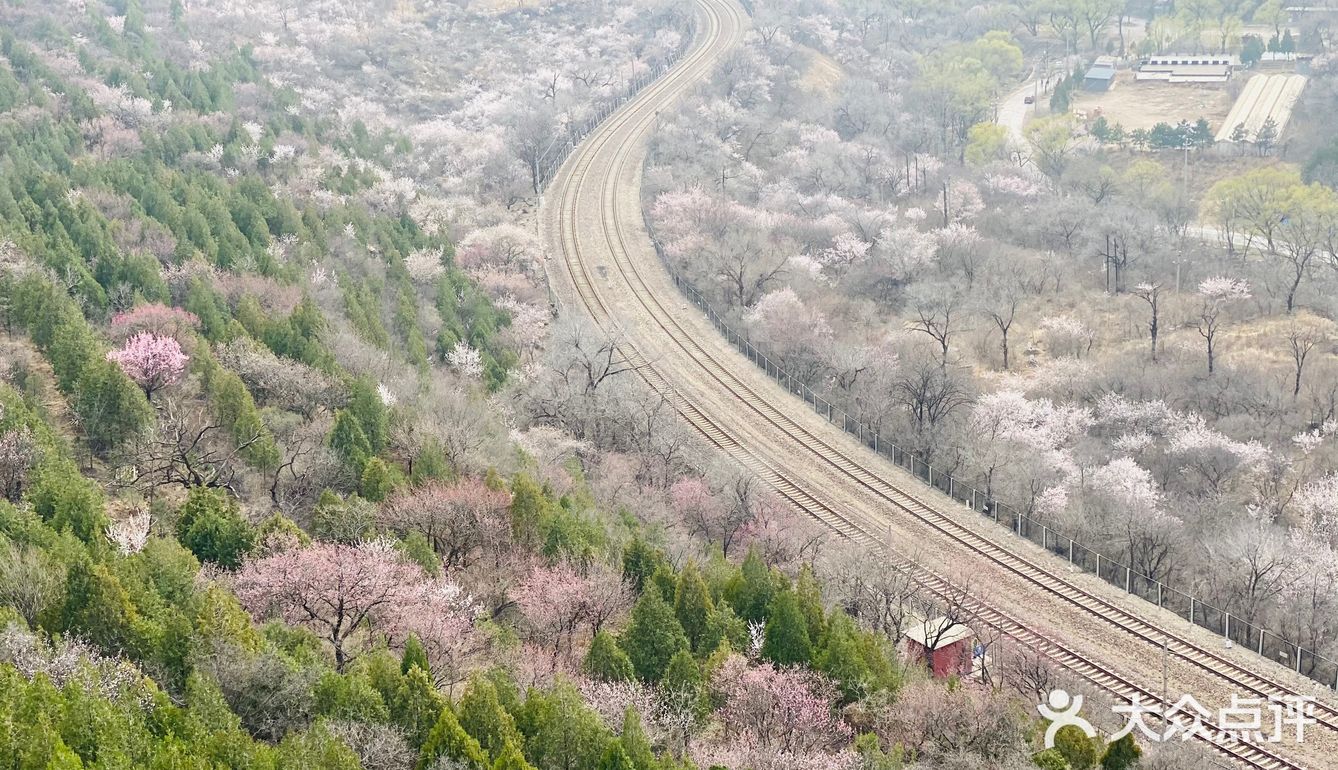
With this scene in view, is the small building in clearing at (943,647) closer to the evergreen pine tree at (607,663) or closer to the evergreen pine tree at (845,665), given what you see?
the evergreen pine tree at (845,665)

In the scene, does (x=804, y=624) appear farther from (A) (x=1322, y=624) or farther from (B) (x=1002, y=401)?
(B) (x=1002, y=401)

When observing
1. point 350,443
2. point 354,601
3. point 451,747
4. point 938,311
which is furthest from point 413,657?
point 938,311

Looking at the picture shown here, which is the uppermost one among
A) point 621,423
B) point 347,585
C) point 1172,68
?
point 347,585

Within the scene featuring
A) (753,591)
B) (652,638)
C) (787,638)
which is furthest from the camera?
(753,591)

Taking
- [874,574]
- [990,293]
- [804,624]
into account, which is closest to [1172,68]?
[990,293]

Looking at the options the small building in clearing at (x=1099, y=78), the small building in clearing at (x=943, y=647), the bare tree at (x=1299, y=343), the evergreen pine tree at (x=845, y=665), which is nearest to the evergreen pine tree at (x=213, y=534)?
the evergreen pine tree at (x=845, y=665)

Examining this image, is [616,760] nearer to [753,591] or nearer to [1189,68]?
[753,591]
